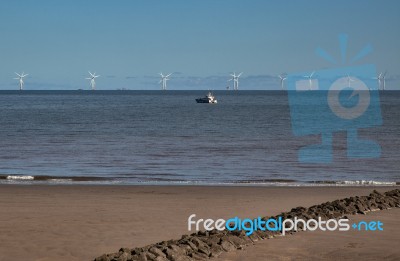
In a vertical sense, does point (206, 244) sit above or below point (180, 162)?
below

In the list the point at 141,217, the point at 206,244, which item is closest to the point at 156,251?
the point at 206,244

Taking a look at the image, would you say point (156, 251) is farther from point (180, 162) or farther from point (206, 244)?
point (180, 162)

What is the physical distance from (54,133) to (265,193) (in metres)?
38.0

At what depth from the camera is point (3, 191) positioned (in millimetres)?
19266

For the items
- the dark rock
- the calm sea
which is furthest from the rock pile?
the calm sea

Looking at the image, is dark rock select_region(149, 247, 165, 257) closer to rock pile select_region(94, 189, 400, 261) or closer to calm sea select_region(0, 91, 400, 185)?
rock pile select_region(94, 189, 400, 261)

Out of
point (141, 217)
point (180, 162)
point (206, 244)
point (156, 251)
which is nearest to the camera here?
point (156, 251)

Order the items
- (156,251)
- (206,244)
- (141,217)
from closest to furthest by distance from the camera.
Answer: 1. (156,251)
2. (206,244)
3. (141,217)

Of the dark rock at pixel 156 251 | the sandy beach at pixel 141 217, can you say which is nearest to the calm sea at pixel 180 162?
the sandy beach at pixel 141 217

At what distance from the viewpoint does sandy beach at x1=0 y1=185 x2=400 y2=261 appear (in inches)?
433

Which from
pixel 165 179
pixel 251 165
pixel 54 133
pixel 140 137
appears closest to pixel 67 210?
pixel 165 179

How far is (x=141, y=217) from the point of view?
14.4m

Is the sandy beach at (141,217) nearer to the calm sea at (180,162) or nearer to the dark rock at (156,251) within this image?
the dark rock at (156,251)

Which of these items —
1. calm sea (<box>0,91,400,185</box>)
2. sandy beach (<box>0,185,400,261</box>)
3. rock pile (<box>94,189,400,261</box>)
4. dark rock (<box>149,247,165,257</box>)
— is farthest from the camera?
calm sea (<box>0,91,400,185</box>)
